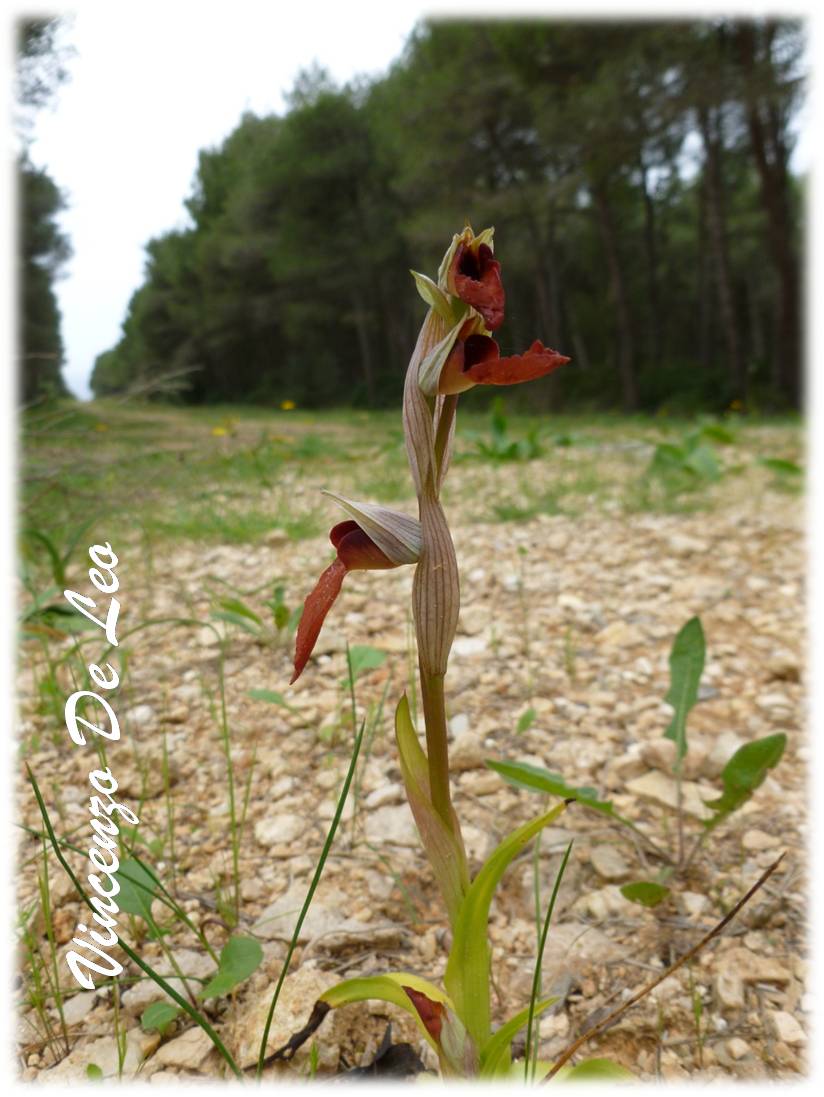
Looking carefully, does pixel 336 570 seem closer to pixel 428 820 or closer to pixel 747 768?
pixel 428 820

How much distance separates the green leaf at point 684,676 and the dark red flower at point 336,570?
0.73 meters

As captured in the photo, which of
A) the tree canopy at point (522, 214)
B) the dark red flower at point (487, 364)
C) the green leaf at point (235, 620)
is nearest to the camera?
the dark red flower at point (487, 364)

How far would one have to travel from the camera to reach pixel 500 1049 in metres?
0.60

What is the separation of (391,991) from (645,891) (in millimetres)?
435

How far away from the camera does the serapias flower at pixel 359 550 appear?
1.85 ft

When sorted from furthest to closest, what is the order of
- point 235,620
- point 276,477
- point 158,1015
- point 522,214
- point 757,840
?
1. point 522,214
2. point 276,477
3. point 235,620
4. point 757,840
5. point 158,1015

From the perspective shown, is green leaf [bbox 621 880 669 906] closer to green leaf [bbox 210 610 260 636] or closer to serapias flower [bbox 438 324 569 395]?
serapias flower [bbox 438 324 569 395]

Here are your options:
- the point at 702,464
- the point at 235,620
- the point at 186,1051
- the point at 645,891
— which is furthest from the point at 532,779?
the point at 702,464

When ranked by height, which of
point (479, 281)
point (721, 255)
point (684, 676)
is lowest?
point (684, 676)

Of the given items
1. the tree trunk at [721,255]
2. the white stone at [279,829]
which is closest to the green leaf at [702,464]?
the white stone at [279,829]

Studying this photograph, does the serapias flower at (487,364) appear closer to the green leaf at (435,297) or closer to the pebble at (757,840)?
the green leaf at (435,297)

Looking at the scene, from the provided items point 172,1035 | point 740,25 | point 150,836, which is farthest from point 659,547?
point 740,25

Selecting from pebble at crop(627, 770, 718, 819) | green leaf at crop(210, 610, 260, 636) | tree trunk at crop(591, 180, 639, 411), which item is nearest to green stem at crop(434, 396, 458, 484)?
pebble at crop(627, 770, 718, 819)

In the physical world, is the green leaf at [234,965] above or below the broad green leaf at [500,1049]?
below
